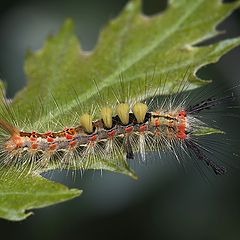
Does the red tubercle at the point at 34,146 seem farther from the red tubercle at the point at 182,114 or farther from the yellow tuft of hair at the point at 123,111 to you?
the red tubercle at the point at 182,114

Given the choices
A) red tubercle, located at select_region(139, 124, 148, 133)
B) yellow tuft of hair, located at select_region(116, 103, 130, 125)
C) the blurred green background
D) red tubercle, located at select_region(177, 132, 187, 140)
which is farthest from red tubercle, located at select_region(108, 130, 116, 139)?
the blurred green background

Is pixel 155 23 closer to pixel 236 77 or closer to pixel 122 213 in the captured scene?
pixel 236 77

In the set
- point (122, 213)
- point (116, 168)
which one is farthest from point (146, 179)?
point (116, 168)

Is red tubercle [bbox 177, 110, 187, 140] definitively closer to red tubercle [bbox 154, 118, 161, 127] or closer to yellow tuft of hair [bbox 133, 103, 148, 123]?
red tubercle [bbox 154, 118, 161, 127]

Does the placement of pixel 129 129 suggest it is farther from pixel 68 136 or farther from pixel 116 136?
pixel 68 136

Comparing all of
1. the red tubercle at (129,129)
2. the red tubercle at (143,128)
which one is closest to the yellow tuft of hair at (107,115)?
the red tubercle at (129,129)

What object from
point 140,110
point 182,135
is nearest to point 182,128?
point 182,135
